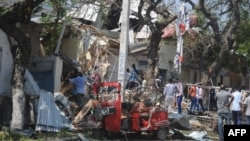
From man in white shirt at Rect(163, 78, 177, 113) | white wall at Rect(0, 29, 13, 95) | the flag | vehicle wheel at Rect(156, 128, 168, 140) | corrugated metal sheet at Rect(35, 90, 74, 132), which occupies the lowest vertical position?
vehicle wheel at Rect(156, 128, 168, 140)

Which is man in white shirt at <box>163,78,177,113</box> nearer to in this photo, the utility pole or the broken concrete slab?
the broken concrete slab

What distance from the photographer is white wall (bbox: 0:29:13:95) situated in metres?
15.1

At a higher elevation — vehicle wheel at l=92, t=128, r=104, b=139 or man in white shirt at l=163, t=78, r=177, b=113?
man in white shirt at l=163, t=78, r=177, b=113

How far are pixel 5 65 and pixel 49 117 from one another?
2.56m

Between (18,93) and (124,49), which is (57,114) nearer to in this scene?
(18,93)

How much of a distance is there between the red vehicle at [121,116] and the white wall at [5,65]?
3136 mm

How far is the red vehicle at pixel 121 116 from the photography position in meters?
13.6

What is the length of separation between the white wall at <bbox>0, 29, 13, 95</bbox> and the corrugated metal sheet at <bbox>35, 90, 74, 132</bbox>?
137cm

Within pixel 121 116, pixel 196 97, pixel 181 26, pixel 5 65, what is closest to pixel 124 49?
pixel 121 116

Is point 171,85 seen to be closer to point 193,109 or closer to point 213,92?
point 193,109

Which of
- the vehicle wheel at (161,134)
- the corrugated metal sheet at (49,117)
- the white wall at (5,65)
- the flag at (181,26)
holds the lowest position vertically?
the vehicle wheel at (161,134)

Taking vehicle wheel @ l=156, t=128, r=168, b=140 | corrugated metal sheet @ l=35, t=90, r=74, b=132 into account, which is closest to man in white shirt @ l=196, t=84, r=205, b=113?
vehicle wheel @ l=156, t=128, r=168, b=140

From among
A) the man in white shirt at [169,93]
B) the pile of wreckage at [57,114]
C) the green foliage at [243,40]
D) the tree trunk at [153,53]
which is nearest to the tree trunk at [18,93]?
the pile of wreckage at [57,114]

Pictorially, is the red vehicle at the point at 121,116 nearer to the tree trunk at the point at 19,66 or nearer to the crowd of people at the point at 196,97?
the crowd of people at the point at 196,97
